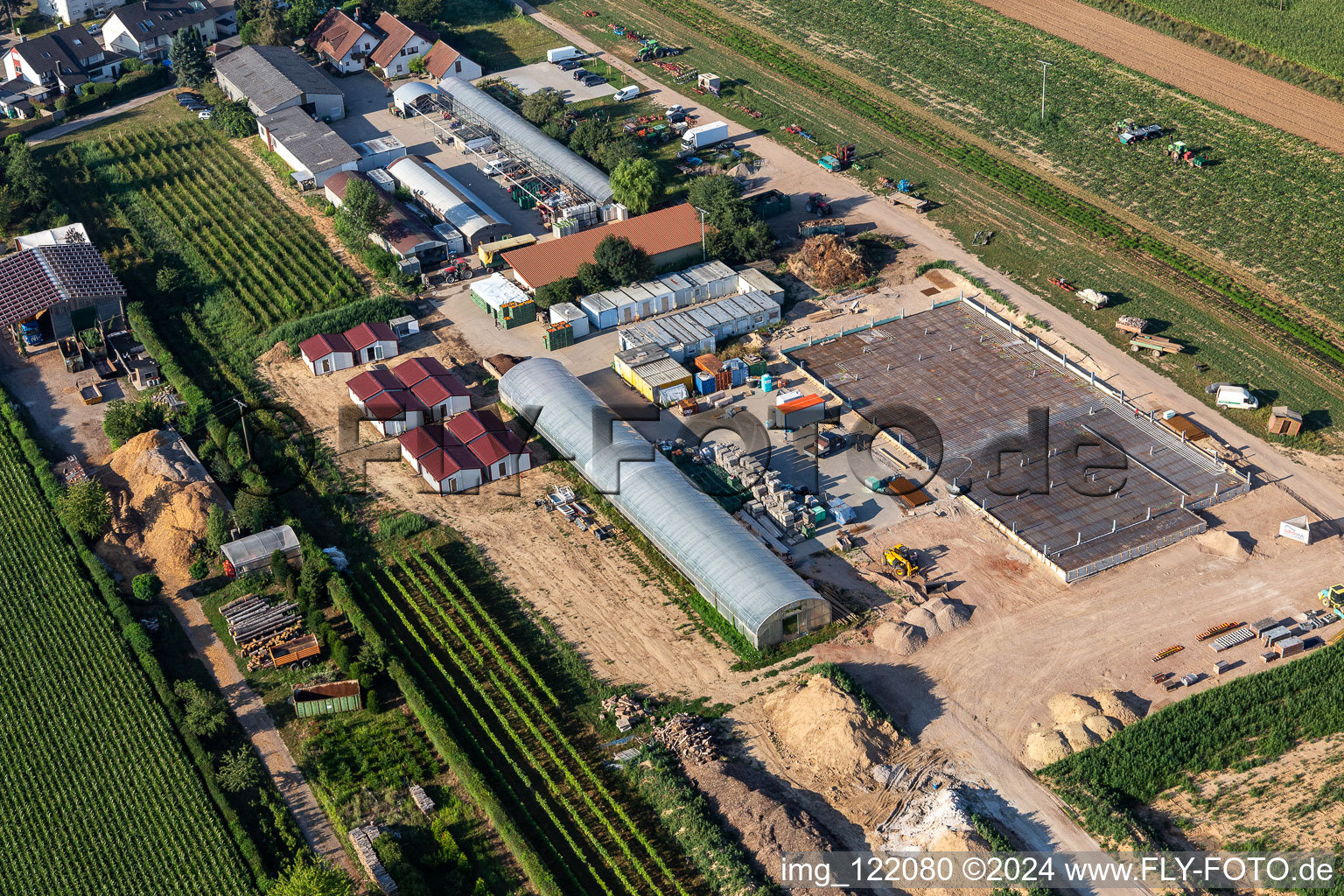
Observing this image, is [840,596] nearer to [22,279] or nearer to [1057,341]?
[1057,341]

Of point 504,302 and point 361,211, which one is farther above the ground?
point 361,211

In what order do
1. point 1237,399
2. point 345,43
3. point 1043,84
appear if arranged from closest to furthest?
point 1237,399 → point 1043,84 → point 345,43

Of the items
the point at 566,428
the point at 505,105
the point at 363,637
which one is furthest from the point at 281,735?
the point at 505,105

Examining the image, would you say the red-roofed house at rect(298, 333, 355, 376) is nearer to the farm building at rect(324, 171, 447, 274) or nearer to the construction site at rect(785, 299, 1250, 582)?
the farm building at rect(324, 171, 447, 274)

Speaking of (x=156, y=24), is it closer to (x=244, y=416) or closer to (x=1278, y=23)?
(x=244, y=416)

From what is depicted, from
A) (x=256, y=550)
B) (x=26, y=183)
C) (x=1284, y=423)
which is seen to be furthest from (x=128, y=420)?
(x=1284, y=423)

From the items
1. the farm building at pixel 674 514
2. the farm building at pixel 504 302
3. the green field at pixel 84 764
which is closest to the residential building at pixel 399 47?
the farm building at pixel 504 302
